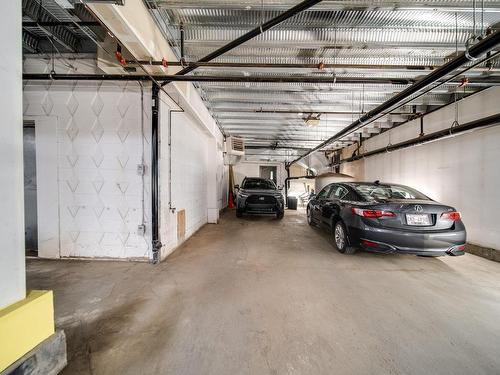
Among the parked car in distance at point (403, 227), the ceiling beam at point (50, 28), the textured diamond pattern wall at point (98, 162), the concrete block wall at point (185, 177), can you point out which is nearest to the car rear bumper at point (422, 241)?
the parked car in distance at point (403, 227)

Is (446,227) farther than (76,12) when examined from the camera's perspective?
Yes

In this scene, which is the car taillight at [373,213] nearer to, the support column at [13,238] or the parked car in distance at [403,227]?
the parked car in distance at [403,227]

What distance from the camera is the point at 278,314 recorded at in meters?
1.79

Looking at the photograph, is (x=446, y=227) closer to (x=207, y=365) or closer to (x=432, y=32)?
(x=432, y=32)

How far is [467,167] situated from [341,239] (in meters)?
2.94

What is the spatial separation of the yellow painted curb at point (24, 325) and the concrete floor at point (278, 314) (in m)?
0.35

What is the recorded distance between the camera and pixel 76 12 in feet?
7.25

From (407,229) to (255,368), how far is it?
2.69 meters

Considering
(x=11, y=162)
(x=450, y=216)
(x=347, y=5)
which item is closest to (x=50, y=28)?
(x=11, y=162)

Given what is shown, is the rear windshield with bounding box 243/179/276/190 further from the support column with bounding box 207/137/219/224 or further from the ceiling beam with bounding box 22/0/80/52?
the ceiling beam with bounding box 22/0/80/52

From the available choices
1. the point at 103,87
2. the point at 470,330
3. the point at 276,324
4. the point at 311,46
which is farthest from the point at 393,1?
the point at 103,87

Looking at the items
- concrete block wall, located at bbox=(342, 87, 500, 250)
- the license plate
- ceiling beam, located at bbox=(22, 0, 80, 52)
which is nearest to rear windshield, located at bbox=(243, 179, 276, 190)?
concrete block wall, located at bbox=(342, 87, 500, 250)

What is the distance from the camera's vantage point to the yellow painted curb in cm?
97

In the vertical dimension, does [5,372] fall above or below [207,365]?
above
